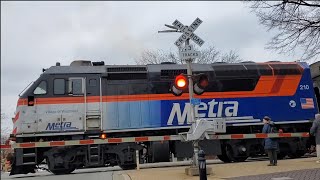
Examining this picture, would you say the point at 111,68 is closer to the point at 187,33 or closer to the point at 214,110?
the point at 214,110

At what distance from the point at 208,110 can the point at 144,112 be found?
8.69 feet

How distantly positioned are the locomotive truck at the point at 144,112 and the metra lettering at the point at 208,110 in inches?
1.6

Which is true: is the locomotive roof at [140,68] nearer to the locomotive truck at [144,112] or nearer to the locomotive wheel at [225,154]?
the locomotive truck at [144,112]

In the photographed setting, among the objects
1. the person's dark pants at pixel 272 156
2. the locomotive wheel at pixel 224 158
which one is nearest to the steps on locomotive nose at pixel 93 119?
the locomotive wheel at pixel 224 158

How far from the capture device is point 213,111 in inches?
692

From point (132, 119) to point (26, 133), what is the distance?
162 inches

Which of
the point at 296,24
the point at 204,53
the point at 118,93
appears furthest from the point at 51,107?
the point at 204,53

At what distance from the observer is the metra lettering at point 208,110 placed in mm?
17312

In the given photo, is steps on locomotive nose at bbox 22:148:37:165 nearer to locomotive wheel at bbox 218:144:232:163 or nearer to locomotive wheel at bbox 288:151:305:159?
locomotive wheel at bbox 218:144:232:163

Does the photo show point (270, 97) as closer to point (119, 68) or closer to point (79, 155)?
point (119, 68)

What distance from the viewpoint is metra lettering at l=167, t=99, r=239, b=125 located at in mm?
17312

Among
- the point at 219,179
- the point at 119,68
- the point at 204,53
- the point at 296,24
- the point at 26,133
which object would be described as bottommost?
the point at 219,179

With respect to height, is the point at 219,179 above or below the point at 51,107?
below

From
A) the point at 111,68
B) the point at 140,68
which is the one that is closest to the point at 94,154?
the point at 111,68
